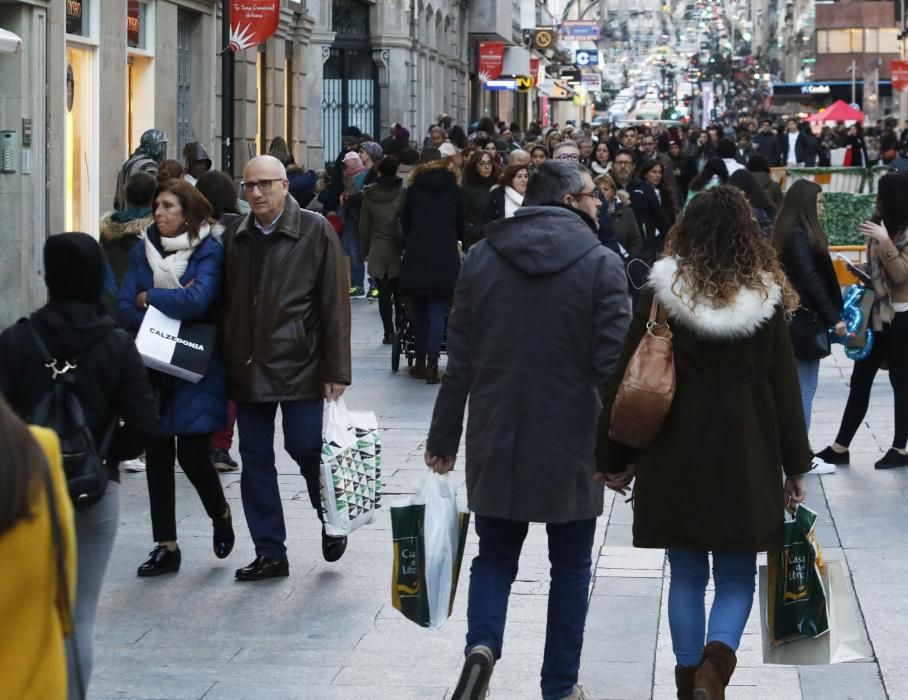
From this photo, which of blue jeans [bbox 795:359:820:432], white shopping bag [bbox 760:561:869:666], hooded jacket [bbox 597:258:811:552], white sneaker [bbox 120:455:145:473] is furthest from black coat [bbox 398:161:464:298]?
hooded jacket [bbox 597:258:811:552]

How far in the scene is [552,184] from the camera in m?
5.77

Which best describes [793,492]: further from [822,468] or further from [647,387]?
Result: [822,468]

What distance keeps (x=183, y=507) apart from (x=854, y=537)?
3324mm

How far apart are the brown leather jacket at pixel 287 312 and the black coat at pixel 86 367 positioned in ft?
6.23

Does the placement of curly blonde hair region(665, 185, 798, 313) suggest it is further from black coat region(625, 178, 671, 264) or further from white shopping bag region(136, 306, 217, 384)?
black coat region(625, 178, 671, 264)

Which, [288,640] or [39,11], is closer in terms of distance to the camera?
[288,640]

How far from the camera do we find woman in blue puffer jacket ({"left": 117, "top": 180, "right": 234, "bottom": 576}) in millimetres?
7570

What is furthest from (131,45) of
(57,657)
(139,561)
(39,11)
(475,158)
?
(57,657)

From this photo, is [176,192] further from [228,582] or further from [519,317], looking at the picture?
[519,317]

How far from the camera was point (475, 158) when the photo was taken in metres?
14.9

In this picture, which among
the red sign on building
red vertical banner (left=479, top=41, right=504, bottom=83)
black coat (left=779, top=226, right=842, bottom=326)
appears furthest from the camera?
the red sign on building

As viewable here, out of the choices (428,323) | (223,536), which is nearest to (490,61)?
(428,323)

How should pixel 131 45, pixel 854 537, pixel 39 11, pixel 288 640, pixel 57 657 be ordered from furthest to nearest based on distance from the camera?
pixel 131 45
pixel 39 11
pixel 854 537
pixel 288 640
pixel 57 657

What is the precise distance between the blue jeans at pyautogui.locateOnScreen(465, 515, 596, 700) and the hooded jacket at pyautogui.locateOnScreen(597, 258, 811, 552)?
37 cm
